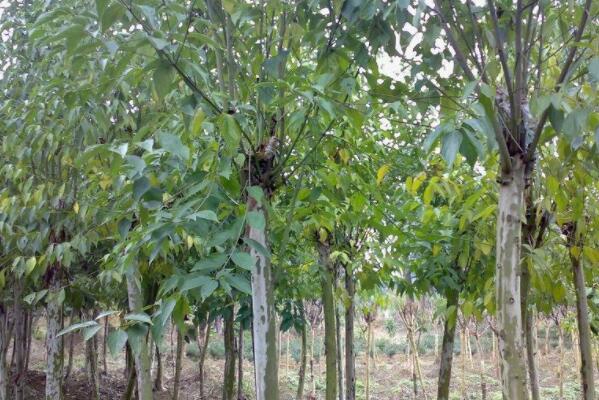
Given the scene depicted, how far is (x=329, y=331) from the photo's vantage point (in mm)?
4309

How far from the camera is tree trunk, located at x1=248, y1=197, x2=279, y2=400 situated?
1874 millimetres

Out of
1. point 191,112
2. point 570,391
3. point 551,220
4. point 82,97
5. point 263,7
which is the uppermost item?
point 263,7

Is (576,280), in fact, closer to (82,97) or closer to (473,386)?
(82,97)

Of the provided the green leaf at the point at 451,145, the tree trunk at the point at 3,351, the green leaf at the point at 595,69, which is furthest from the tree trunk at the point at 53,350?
the green leaf at the point at 595,69

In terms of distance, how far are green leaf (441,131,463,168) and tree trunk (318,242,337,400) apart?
301 centimetres

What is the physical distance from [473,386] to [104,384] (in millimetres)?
9146

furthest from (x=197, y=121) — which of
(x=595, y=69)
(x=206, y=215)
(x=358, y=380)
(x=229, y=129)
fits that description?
(x=358, y=380)

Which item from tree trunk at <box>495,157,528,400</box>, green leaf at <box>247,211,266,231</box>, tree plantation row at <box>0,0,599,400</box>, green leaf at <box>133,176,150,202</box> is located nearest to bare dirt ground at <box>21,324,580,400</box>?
tree plantation row at <box>0,0,599,400</box>

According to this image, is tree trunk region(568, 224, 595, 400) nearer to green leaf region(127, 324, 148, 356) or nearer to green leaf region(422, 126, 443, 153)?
green leaf region(422, 126, 443, 153)

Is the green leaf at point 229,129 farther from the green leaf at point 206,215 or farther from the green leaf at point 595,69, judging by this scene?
the green leaf at point 595,69

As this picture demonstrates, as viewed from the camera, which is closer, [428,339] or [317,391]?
[317,391]

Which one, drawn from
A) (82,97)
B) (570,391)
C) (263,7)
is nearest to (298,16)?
(263,7)

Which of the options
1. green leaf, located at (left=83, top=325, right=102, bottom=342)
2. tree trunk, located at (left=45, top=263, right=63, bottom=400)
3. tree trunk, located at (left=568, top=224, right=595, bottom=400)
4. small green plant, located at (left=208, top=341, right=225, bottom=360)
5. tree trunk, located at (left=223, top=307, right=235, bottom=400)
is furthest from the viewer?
small green plant, located at (left=208, top=341, right=225, bottom=360)

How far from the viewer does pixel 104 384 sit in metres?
12.0
